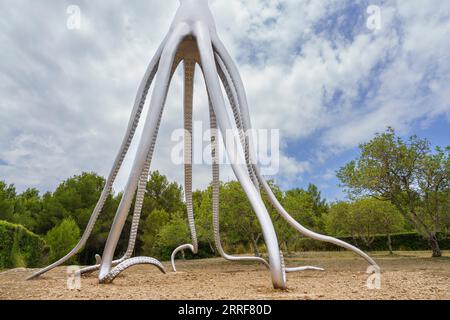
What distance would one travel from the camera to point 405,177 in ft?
61.0

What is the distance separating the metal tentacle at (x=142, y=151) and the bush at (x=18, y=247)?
26.1ft

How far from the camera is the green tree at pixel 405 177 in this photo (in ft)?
59.4

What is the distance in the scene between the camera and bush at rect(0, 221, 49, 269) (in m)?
12.3

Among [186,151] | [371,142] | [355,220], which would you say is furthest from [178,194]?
[186,151]

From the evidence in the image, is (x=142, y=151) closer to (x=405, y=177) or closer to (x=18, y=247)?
(x=18, y=247)

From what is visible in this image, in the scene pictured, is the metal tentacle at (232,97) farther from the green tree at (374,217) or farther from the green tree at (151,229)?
the green tree at (151,229)

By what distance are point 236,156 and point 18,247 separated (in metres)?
11.6

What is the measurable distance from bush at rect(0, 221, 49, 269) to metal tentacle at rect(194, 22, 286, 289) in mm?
9984

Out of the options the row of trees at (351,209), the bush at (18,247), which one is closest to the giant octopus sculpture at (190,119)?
the bush at (18,247)

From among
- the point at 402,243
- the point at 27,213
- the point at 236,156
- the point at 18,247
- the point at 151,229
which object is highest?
the point at 236,156

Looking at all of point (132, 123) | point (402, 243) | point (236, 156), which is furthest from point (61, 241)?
point (402, 243)

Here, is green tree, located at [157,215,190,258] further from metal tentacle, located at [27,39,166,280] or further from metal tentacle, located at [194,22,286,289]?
metal tentacle, located at [194,22,286,289]

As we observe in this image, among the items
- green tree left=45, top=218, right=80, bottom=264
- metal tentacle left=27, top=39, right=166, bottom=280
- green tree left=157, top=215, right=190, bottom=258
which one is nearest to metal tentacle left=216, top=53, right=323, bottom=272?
metal tentacle left=27, top=39, right=166, bottom=280
